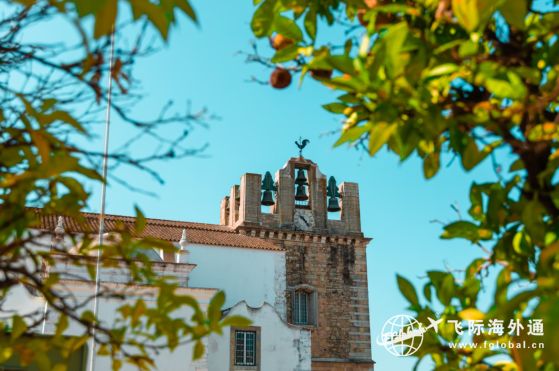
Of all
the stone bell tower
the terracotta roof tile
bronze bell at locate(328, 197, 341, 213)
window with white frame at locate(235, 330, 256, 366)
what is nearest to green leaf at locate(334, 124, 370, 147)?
window with white frame at locate(235, 330, 256, 366)

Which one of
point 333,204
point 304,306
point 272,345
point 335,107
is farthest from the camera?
point 333,204

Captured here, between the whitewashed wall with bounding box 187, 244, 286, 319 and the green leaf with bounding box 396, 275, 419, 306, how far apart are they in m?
23.4

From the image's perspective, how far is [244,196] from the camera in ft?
94.6

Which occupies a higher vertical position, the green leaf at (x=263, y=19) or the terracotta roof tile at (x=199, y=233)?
the terracotta roof tile at (x=199, y=233)

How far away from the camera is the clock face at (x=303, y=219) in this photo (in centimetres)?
2966

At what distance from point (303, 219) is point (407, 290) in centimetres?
2795

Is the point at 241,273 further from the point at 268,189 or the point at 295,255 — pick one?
the point at 268,189

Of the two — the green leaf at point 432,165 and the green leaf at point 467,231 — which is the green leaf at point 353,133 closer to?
the green leaf at point 432,165

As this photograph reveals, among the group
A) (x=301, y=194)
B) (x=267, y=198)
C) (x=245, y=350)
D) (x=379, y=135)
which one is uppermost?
(x=301, y=194)

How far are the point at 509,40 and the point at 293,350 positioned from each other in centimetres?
2013

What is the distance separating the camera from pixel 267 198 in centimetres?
2920

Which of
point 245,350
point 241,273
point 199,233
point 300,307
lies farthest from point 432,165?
point 300,307

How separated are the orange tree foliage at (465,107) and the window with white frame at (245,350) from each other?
19.3 meters

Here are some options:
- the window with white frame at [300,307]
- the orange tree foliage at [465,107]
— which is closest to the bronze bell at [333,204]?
the window with white frame at [300,307]
